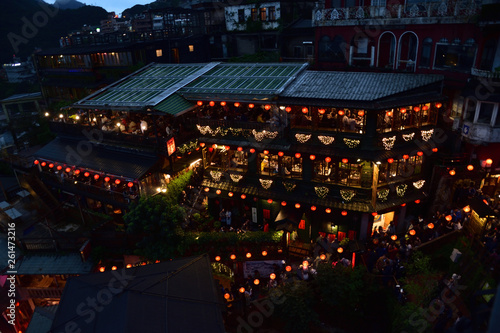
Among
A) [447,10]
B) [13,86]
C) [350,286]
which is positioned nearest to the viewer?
[350,286]

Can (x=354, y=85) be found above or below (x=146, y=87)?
above

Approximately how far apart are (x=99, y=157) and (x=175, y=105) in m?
8.22

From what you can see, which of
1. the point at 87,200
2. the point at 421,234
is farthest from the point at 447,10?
the point at 87,200

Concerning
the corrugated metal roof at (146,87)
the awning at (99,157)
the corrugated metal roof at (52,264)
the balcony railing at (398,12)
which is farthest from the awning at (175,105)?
the balcony railing at (398,12)

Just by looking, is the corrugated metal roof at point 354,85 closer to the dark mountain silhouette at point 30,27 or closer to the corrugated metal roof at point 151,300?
the corrugated metal roof at point 151,300

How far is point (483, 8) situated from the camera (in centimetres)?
1788

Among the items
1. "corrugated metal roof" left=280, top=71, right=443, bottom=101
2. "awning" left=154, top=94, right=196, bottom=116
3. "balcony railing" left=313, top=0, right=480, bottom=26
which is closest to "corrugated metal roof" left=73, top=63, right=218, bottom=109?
"awning" left=154, top=94, right=196, bottom=116

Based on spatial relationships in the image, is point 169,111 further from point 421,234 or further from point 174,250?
point 421,234

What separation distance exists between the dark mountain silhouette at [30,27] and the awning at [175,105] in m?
54.0

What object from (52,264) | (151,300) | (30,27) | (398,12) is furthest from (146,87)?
(30,27)

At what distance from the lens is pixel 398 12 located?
74.8ft

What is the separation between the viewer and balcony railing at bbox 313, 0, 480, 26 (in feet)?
65.3

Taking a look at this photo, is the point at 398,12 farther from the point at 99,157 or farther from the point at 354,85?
the point at 99,157

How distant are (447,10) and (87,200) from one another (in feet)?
101
